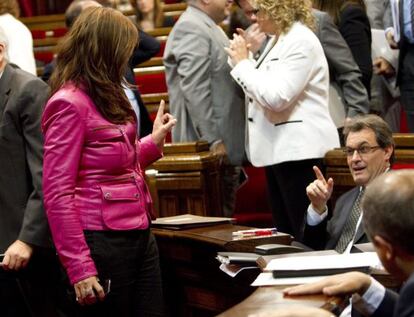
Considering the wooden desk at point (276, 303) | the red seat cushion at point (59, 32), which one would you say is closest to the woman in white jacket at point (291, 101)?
the wooden desk at point (276, 303)

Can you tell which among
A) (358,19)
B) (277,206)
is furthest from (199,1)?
(277,206)

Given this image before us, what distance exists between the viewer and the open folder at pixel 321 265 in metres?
2.74

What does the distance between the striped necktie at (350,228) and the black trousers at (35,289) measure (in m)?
0.99

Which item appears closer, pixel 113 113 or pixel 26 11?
pixel 113 113

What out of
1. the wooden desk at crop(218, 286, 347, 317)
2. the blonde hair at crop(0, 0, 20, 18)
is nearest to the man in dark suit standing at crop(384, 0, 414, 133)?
the blonde hair at crop(0, 0, 20, 18)

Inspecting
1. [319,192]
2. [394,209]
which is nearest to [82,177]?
[319,192]

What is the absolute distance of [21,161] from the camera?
136 inches

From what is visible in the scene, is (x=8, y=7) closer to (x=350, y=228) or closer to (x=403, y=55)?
(x=403, y=55)

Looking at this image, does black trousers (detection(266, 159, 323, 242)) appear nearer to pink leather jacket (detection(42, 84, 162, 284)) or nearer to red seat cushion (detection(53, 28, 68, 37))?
pink leather jacket (detection(42, 84, 162, 284))

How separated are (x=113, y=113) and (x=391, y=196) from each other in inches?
51.2

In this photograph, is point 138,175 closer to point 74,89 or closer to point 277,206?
point 74,89

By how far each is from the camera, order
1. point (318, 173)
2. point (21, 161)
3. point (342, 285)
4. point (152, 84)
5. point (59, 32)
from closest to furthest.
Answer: point (342, 285) → point (21, 161) → point (318, 173) → point (152, 84) → point (59, 32)

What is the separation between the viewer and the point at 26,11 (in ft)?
31.9

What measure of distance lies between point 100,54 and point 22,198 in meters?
0.62
